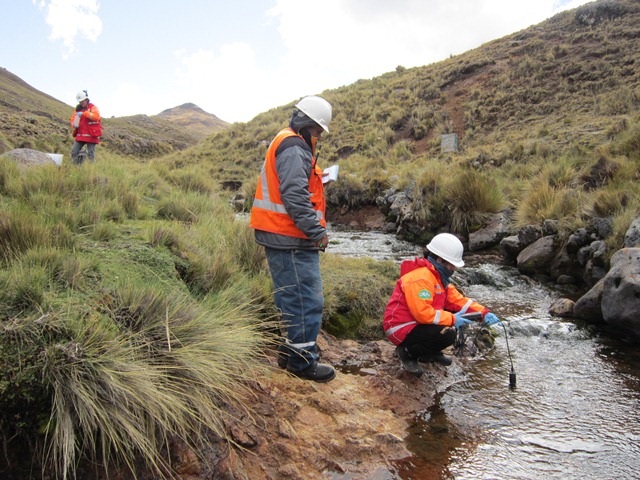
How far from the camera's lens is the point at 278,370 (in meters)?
3.78

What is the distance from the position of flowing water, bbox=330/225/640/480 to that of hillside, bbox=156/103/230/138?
9751 centimetres

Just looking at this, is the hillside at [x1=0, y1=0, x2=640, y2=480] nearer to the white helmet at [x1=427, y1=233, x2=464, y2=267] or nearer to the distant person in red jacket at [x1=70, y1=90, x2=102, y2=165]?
the white helmet at [x1=427, y1=233, x2=464, y2=267]

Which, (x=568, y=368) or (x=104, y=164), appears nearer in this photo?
(x=568, y=368)

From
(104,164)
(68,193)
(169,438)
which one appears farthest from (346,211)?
(169,438)

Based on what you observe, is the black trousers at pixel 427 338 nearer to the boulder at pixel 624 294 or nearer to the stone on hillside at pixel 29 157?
the boulder at pixel 624 294

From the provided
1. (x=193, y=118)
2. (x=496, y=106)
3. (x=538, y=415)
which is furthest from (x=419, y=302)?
(x=193, y=118)

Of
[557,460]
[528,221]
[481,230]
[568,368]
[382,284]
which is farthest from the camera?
[481,230]

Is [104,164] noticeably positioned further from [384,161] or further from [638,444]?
[384,161]

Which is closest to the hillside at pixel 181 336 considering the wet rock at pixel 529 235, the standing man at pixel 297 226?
the standing man at pixel 297 226

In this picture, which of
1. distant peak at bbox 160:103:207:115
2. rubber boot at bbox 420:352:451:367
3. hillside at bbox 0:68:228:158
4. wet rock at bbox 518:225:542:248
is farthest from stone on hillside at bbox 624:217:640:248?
distant peak at bbox 160:103:207:115

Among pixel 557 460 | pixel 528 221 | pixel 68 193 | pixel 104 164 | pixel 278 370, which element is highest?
pixel 104 164

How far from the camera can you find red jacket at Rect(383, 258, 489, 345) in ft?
13.8

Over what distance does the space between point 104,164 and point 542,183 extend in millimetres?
8955

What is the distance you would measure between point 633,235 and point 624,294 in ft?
4.93
